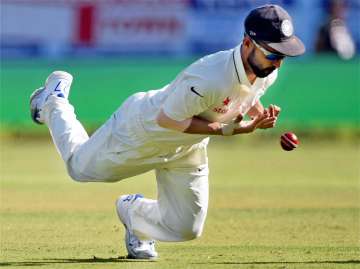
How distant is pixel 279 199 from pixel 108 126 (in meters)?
4.51

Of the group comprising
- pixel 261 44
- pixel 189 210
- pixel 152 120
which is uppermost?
pixel 261 44

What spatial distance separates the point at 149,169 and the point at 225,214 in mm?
3046

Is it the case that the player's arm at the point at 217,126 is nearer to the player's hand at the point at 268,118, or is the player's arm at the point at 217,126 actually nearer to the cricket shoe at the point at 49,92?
the player's hand at the point at 268,118

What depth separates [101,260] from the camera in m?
7.58

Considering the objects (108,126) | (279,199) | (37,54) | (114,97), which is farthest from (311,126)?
(108,126)

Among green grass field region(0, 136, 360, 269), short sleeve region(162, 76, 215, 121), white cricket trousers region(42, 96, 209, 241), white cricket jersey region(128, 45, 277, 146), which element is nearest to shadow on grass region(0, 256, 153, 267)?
green grass field region(0, 136, 360, 269)

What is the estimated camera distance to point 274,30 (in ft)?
22.7

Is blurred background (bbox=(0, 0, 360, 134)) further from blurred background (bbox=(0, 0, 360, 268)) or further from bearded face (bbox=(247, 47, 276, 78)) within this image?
bearded face (bbox=(247, 47, 276, 78))

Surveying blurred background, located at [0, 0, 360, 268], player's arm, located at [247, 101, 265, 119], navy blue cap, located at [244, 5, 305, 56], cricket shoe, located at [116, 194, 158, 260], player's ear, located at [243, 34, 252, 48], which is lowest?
blurred background, located at [0, 0, 360, 268]

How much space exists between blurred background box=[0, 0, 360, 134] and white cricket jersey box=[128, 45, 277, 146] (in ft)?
36.3

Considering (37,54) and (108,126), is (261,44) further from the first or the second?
(37,54)

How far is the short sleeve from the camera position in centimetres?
691

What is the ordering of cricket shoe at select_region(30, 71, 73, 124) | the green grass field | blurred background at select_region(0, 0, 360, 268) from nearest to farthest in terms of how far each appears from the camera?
the green grass field < cricket shoe at select_region(30, 71, 73, 124) < blurred background at select_region(0, 0, 360, 268)

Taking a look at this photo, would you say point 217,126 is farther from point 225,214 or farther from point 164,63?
point 164,63
